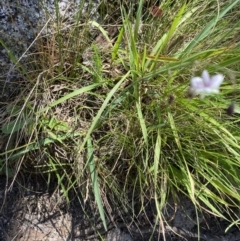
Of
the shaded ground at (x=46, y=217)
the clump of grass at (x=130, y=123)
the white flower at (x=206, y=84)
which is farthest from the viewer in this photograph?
the shaded ground at (x=46, y=217)

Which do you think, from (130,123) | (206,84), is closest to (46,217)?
(130,123)

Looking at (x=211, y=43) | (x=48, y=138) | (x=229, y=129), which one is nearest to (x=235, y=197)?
(x=229, y=129)

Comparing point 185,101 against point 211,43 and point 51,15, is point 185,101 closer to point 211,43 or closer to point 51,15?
point 211,43

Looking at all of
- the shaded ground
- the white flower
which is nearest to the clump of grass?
the shaded ground

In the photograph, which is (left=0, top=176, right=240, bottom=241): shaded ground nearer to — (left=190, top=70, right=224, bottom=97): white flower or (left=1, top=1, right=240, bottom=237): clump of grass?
(left=1, top=1, right=240, bottom=237): clump of grass

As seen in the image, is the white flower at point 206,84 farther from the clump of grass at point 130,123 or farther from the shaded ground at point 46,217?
the shaded ground at point 46,217

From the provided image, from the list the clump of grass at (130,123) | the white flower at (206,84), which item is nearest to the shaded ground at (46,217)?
the clump of grass at (130,123)

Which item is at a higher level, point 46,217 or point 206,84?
point 206,84

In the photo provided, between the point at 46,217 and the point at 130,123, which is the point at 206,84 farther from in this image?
the point at 46,217
